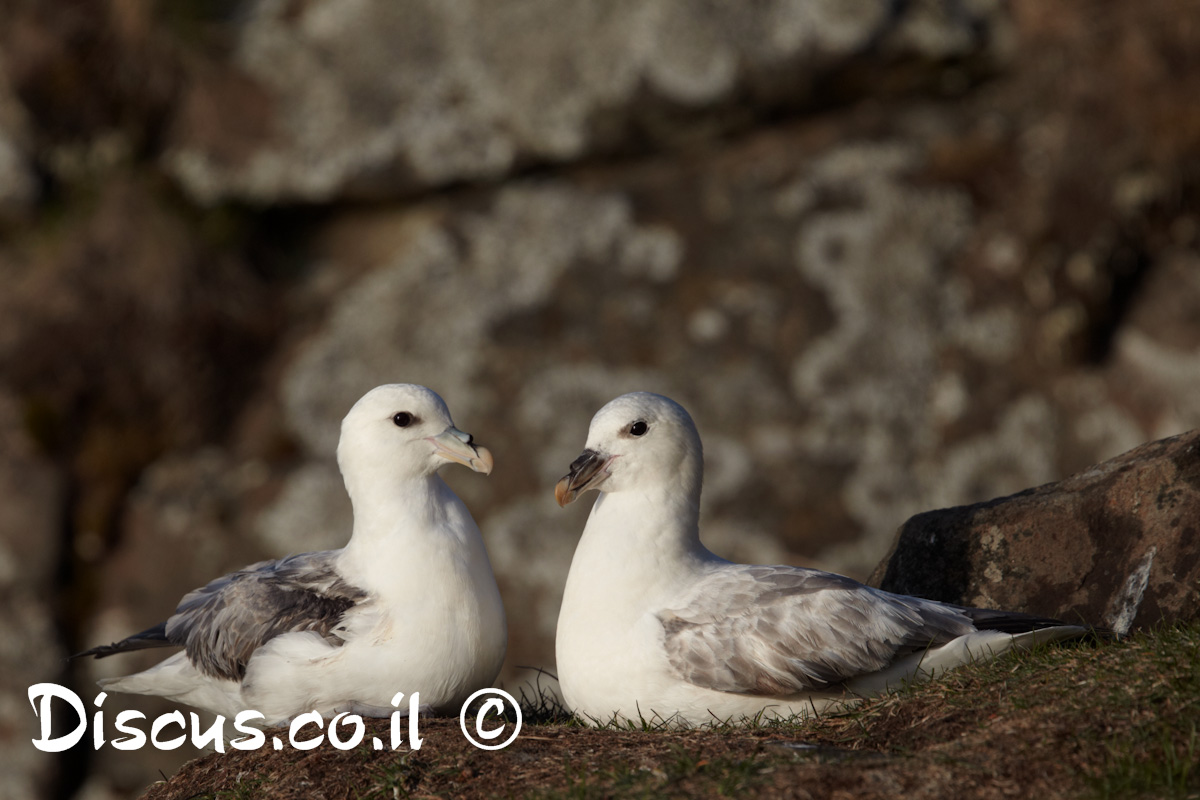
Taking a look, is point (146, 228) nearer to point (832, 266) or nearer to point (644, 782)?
point (832, 266)

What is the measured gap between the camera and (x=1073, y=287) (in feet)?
27.0

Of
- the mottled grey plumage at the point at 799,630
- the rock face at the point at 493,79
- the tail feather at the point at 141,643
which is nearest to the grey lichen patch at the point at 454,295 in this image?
the rock face at the point at 493,79

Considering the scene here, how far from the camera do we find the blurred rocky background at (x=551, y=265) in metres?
8.03

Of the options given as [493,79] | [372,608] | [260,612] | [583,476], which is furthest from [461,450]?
[493,79]

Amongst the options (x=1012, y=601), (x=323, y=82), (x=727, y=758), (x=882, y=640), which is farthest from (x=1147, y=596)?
(x=323, y=82)

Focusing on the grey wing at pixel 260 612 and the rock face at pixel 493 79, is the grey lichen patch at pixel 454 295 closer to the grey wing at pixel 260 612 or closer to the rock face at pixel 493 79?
the rock face at pixel 493 79

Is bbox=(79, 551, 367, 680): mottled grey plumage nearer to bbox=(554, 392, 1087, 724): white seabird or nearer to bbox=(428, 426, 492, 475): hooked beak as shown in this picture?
bbox=(428, 426, 492, 475): hooked beak

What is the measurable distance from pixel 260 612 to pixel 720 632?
1681 millimetres

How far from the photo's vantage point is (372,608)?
4.30m

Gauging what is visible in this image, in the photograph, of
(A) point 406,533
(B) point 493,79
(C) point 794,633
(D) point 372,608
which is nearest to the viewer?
(C) point 794,633

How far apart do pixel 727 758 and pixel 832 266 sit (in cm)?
539

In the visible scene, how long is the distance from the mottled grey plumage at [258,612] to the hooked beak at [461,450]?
0.60 meters

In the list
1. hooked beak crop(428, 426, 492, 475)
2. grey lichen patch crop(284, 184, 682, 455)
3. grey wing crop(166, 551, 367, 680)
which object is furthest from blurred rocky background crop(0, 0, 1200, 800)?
hooked beak crop(428, 426, 492, 475)

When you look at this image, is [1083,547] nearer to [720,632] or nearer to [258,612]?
[720,632]
